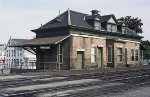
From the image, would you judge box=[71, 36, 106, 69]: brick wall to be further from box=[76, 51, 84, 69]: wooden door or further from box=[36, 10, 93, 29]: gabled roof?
box=[36, 10, 93, 29]: gabled roof

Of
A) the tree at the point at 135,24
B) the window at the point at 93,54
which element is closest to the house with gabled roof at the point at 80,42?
the window at the point at 93,54

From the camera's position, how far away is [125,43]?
42000mm

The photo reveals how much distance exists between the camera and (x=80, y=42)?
1332 inches

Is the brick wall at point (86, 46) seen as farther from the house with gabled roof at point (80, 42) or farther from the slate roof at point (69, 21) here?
the slate roof at point (69, 21)

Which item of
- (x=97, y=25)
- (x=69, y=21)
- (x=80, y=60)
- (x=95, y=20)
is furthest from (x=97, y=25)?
(x=80, y=60)

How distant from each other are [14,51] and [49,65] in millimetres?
49132

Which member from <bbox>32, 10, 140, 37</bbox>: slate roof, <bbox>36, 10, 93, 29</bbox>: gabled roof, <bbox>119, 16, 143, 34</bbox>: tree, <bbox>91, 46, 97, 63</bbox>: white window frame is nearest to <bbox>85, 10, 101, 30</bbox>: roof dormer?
<bbox>32, 10, 140, 37</bbox>: slate roof

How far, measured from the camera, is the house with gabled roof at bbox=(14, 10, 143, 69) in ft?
107

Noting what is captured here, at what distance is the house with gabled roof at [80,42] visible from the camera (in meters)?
32.5

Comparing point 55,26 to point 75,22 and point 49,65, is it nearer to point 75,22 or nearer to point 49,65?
point 75,22

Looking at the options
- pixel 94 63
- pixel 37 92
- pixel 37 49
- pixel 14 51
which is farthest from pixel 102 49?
pixel 14 51

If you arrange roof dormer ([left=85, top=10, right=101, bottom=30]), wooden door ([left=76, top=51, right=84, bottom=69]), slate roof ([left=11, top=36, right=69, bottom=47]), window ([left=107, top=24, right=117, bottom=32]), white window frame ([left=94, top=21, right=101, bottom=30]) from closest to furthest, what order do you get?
slate roof ([left=11, top=36, right=69, bottom=47])
wooden door ([left=76, top=51, right=84, bottom=69])
roof dormer ([left=85, top=10, right=101, bottom=30])
white window frame ([left=94, top=21, right=101, bottom=30])
window ([left=107, top=24, right=117, bottom=32])

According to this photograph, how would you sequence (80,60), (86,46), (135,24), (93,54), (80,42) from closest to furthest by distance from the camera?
(80,42)
(80,60)
(86,46)
(93,54)
(135,24)

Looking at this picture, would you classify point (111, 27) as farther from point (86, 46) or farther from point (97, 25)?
point (86, 46)
